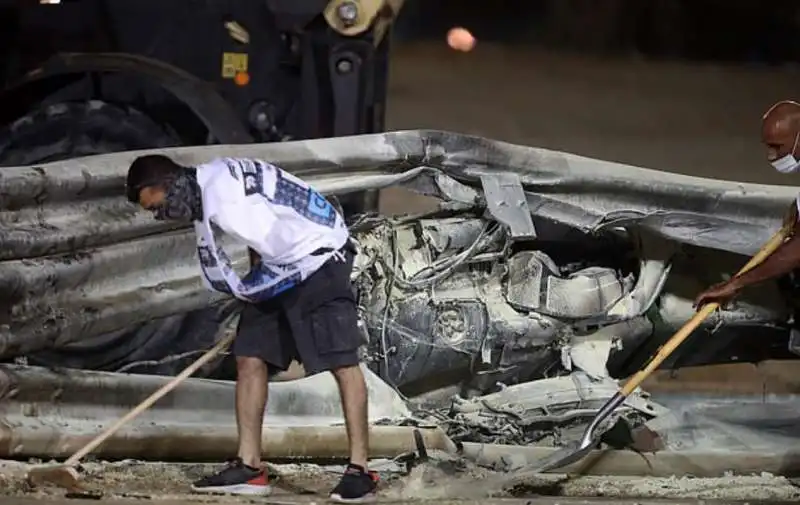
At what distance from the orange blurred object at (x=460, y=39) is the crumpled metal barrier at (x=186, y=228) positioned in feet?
32.7

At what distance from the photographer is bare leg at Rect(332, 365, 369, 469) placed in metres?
3.90

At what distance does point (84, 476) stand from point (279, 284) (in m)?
0.85

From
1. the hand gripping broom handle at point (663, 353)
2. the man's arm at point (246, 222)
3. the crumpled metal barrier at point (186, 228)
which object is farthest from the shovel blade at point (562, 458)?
the man's arm at point (246, 222)

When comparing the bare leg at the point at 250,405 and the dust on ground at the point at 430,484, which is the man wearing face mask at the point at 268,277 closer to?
the bare leg at the point at 250,405

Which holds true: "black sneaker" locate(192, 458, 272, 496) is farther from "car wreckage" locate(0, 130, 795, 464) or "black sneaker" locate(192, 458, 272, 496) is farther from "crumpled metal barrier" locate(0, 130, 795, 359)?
"crumpled metal barrier" locate(0, 130, 795, 359)

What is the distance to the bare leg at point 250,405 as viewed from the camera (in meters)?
3.94

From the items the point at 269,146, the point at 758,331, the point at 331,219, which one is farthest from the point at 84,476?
the point at 758,331

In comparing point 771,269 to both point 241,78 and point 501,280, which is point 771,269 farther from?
point 241,78

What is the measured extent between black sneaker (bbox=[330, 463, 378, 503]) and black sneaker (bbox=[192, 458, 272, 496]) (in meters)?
0.23

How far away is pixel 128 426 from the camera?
4172 millimetres

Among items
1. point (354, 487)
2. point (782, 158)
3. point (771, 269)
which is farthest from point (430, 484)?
point (782, 158)

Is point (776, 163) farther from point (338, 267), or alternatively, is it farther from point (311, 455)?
point (311, 455)

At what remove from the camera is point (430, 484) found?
14.0ft

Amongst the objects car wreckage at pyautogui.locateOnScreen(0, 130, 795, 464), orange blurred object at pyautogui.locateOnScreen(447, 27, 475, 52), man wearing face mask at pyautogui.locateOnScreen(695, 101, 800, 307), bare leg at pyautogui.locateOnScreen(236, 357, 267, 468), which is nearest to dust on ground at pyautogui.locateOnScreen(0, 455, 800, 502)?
bare leg at pyautogui.locateOnScreen(236, 357, 267, 468)
